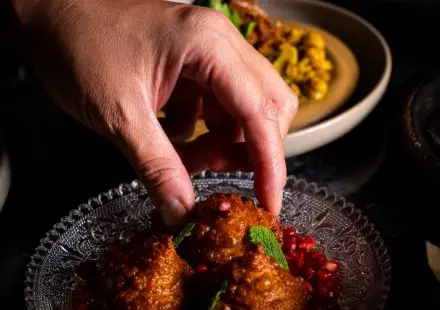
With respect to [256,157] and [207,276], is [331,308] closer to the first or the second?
[207,276]

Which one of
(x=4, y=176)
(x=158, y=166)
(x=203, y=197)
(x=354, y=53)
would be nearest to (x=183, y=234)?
(x=158, y=166)

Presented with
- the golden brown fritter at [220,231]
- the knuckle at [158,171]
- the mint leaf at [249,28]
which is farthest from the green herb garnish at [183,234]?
the mint leaf at [249,28]

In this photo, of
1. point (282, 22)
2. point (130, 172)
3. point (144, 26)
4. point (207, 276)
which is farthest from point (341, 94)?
point (207, 276)

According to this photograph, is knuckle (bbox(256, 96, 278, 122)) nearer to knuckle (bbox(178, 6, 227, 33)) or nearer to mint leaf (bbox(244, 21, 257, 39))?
knuckle (bbox(178, 6, 227, 33))

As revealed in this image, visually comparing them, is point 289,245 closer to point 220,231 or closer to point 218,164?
point 220,231

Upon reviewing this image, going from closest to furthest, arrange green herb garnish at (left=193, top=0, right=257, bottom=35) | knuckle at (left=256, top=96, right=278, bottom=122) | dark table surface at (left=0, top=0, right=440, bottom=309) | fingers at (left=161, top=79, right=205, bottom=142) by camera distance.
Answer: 1. knuckle at (left=256, top=96, right=278, bottom=122)
2. dark table surface at (left=0, top=0, right=440, bottom=309)
3. fingers at (left=161, top=79, right=205, bottom=142)
4. green herb garnish at (left=193, top=0, right=257, bottom=35)

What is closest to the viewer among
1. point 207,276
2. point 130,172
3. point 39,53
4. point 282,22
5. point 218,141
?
point 207,276

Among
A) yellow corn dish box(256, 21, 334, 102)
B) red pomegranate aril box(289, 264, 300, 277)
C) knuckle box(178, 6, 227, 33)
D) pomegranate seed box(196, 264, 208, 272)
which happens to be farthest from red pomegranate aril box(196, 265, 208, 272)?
yellow corn dish box(256, 21, 334, 102)

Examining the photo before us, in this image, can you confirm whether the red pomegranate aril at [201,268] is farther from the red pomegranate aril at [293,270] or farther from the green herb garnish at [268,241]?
the red pomegranate aril at [293,270]
